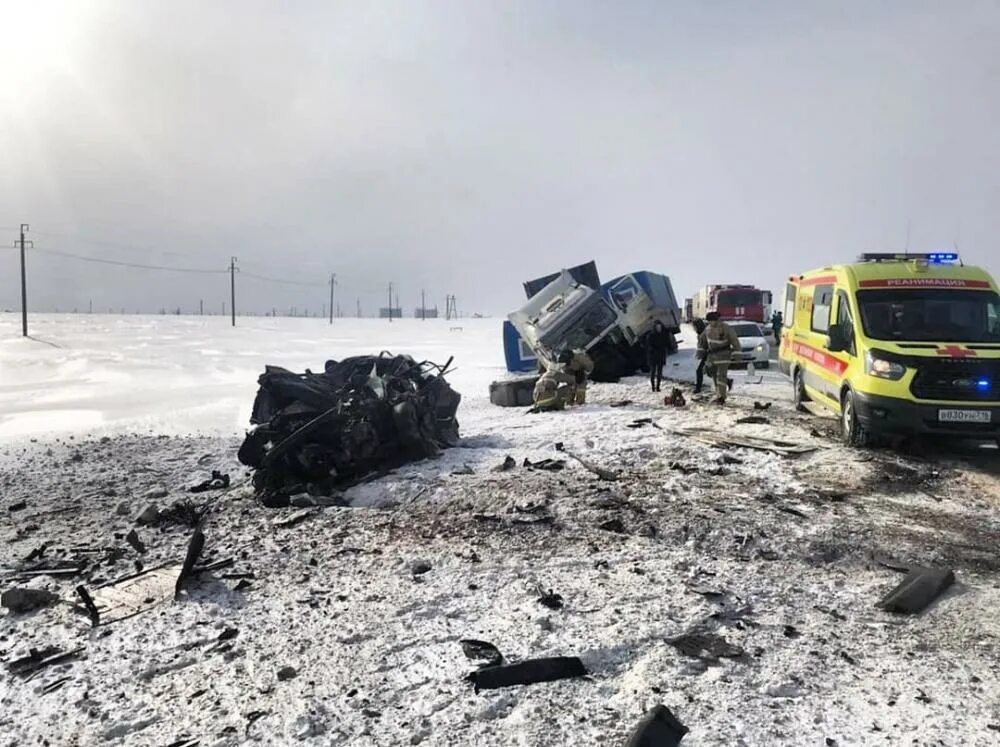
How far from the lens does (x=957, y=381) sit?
7.61 m

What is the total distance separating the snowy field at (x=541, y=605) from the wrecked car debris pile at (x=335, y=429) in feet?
1.24

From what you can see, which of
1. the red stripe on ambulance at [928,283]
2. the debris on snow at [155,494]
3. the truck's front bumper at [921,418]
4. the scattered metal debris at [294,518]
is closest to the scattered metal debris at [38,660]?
the scattered metal debris at [294,518]

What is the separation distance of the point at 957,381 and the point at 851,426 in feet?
4.19

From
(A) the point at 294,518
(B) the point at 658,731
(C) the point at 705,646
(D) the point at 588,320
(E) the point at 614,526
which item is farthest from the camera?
(D) the point at 588,320

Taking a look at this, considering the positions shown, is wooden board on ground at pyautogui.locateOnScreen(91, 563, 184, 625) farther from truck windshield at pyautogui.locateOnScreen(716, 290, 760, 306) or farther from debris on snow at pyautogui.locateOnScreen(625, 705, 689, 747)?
truck windshield at pyautogui.locateOnScreen(716, 290, 760, 306)

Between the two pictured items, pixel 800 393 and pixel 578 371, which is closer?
pixel 800 393

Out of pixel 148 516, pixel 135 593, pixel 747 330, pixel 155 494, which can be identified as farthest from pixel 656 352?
pixel 135 593

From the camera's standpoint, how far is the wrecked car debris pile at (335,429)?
7461 millimetres

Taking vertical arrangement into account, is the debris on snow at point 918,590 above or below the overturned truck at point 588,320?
below

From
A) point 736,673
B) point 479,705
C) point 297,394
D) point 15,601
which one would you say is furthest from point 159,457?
point 736,673

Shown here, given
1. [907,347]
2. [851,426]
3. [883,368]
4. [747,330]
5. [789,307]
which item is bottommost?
[851,426]

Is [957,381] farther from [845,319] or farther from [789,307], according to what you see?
[789,307]

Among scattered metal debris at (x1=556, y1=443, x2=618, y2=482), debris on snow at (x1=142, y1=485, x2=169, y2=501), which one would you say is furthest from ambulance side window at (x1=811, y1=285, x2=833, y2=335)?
debris on snow at (x1=142, y1=485, x2=169, y2=501)

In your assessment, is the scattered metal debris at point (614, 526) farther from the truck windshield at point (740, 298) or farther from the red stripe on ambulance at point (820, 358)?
the truck windshield at point (740, 298)
